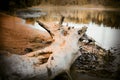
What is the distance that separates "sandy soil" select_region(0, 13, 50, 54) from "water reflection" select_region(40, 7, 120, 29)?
0.58 feet

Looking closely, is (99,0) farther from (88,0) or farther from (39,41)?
(39,41)

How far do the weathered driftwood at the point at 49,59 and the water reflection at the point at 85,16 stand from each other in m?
0.10

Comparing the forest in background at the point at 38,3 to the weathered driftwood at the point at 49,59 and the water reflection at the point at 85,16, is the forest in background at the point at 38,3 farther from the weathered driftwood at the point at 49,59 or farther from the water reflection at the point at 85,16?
the weathered driftwood at the point at 49,59

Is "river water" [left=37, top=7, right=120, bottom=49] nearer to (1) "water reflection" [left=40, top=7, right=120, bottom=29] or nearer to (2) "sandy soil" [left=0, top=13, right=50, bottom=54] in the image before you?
(1) "water reflection" [left=40, top=7, right=120, bottom=29]

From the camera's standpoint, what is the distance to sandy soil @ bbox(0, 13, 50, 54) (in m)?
2.86

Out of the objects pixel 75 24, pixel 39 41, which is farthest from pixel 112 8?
pixel 39 41

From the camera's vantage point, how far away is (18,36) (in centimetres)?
288

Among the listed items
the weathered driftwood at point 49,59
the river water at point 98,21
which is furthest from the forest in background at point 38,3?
the weathered driftwood at point 49,59

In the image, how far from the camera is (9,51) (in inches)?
112

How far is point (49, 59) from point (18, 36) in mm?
371

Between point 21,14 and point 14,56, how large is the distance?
1.32ft

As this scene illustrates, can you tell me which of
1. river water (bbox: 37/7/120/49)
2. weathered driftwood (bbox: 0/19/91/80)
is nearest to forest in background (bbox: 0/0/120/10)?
river water (bbox: 37/7/120/49)

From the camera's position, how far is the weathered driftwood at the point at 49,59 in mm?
2799

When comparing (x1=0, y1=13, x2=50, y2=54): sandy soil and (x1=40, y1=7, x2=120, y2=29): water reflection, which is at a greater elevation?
(x1=40, y1=7, x2=120, y2=29): water reflection
